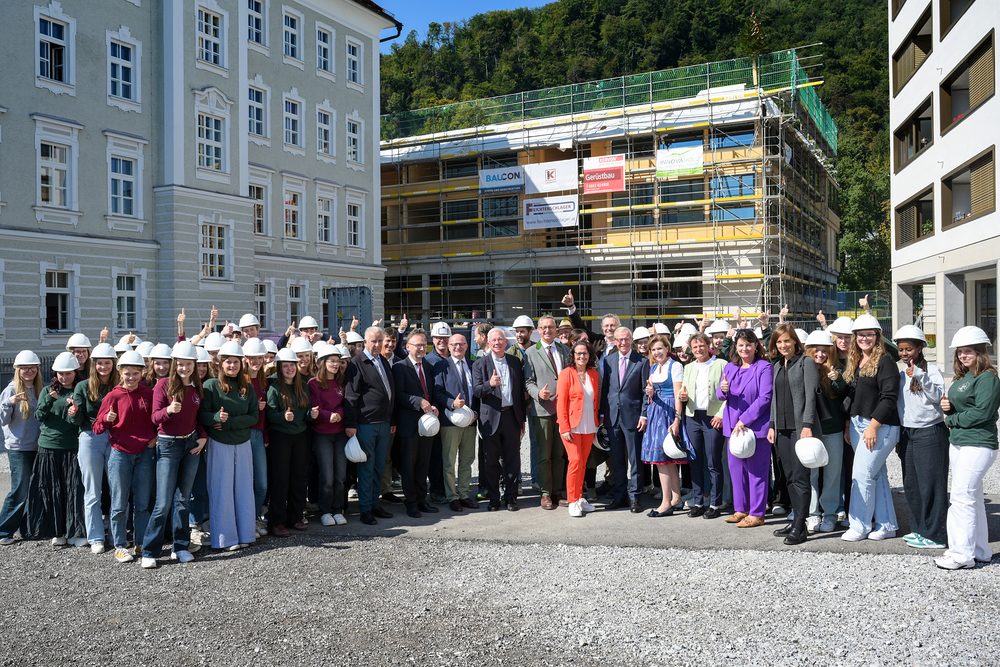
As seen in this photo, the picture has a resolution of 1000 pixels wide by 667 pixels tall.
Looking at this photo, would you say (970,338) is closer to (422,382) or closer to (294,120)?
(422,382)

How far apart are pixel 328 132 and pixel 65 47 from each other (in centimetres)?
1169

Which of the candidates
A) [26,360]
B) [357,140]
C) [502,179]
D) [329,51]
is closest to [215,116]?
[329,51]

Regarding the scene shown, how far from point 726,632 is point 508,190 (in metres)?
33.8

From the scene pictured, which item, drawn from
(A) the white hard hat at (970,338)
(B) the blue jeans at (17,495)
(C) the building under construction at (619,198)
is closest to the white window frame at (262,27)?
(C) the building under construction at (619,198)

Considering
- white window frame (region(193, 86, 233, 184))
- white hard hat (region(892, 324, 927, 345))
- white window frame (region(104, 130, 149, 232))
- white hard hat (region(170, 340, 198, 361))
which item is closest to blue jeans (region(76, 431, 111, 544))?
white hard hat (region(170, 340, 198, 361))

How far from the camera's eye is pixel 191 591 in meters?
5.79

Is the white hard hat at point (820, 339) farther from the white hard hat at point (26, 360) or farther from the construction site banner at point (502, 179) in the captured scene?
the construction site banner at point (502, 179)

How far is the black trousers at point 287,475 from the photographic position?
291 inches

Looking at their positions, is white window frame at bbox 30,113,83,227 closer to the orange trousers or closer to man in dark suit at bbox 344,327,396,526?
man in dark suit at bbox 344,327,396,526

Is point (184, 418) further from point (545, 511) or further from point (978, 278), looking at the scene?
point (978, 278)

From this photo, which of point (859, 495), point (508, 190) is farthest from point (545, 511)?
point (508, 190)

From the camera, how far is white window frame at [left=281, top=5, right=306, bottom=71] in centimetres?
3006

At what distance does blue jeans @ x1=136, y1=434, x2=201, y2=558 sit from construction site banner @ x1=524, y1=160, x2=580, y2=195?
3009 centimetres

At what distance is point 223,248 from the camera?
87.1 ft
